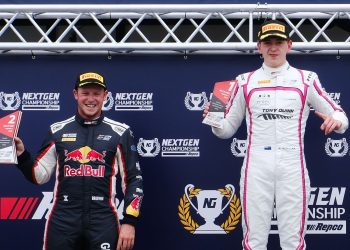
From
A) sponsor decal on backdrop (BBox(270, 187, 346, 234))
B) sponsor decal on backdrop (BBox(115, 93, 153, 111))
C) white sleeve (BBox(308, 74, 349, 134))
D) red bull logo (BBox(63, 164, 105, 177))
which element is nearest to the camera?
red bull logo (BBox(63, 164, 105, 177))

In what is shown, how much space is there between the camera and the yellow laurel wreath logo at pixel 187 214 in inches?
163

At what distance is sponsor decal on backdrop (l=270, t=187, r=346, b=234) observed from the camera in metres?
4.06

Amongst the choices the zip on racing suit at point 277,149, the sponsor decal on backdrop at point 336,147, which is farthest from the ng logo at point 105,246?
the sponsor decal on backdrop at point 336,147

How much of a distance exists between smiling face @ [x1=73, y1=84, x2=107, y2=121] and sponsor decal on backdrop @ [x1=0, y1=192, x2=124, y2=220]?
105 cm

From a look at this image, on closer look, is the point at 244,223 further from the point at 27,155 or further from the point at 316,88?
the point at 27,155

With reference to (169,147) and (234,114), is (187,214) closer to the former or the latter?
(169,147)

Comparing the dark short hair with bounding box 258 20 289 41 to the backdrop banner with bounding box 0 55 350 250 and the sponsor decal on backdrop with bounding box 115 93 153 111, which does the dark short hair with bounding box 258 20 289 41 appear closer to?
the backdrop banner with bounding box 0 55 350 250

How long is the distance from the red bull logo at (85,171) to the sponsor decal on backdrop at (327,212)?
148 cm

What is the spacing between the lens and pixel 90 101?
3.46m

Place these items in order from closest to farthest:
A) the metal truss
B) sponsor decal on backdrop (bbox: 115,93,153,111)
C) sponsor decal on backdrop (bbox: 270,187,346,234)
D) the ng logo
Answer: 1. the ng logo
2. the metal truss
3. sponsor decal on backdrop (bbox: 270,187,346,234)
4. sponsor decal on backdrop (bbox: 115,93,153,111)

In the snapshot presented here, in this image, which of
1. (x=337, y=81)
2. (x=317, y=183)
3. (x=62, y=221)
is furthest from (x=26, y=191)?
(x=337, y=81)

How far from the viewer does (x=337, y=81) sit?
4.09 metres

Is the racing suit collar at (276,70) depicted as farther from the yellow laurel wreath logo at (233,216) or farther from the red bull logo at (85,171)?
the red bull logo at (85,171)

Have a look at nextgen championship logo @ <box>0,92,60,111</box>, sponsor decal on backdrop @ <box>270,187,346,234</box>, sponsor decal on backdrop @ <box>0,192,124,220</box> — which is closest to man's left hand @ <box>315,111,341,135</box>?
sponsor decal on backdrop @ <box>270,187,346,234</box>
